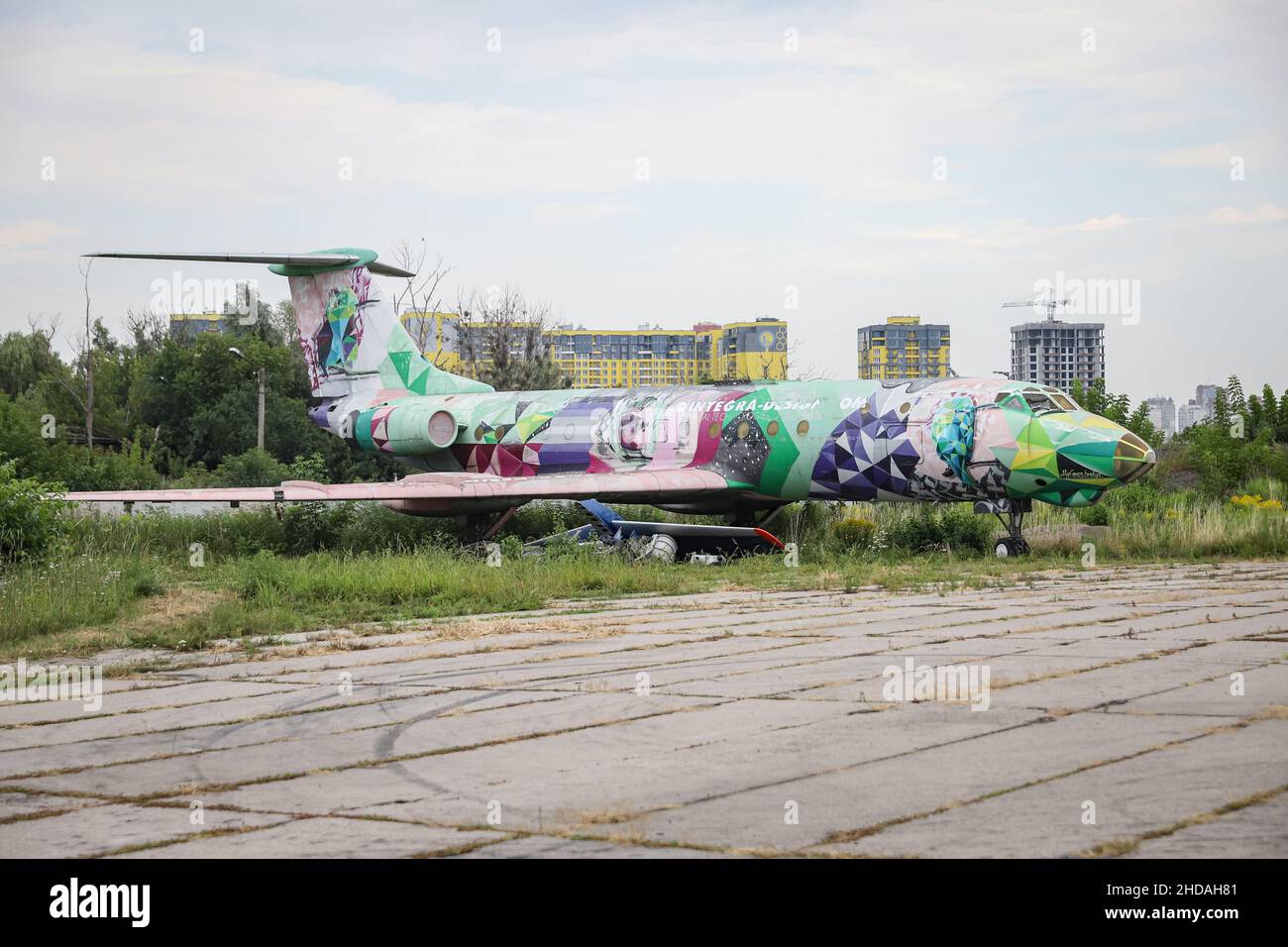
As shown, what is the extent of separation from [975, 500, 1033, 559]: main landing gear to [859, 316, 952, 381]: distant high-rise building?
78.0 metres

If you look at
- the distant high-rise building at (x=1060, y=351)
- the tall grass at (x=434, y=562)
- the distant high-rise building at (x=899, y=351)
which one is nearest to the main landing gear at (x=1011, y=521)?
the tall grass at (x=434, y=562)

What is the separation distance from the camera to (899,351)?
A: 100125 mm

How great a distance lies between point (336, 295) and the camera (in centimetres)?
2741

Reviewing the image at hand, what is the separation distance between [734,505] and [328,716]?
645 inches

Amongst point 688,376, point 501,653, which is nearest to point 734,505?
point 501,653

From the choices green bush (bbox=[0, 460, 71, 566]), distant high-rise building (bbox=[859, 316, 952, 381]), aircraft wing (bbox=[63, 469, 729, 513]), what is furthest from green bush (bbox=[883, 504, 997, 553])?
distant high-rise building (bbox=[859, 316, 952, 381])

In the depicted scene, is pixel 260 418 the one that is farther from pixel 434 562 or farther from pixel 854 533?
pixel 434 562

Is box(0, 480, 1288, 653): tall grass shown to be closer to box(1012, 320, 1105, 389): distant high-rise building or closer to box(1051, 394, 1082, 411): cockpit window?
box(1051, 394, 1082, 411): cockpit window

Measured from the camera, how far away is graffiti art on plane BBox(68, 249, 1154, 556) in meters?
19.0

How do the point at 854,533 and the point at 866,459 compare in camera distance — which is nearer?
the point at 866,459

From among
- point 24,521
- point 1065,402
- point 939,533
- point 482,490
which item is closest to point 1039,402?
point 1065,402

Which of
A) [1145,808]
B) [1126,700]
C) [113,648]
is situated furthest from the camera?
[113,648]

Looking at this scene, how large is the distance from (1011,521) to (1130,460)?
2.33m
